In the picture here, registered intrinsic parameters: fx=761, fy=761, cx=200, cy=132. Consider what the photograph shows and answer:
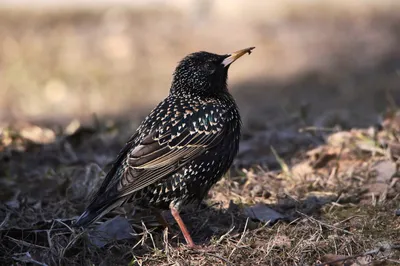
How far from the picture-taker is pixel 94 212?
434 centimetres

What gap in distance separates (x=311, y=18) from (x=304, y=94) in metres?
2.98

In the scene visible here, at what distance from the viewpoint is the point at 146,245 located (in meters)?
4.31

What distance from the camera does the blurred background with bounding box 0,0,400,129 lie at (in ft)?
35.1

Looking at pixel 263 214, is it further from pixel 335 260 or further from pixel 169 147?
pixel 335 260

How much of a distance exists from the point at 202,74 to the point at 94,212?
4.31ft

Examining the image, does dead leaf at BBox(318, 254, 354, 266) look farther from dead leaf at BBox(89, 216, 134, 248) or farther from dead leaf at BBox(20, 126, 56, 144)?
dead leaf at BBox(20, 126, 56, 144)

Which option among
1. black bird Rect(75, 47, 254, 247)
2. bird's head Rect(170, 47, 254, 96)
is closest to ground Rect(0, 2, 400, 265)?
black bird Rect(75, 47, 254, 247)

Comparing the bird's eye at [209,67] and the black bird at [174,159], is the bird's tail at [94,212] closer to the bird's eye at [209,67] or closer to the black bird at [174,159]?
the black bird at [174,159]

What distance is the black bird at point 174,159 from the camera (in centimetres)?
443

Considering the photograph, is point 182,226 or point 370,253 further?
point 182,226

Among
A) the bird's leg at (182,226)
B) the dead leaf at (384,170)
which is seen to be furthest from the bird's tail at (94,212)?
the dead leaf at (384,170)

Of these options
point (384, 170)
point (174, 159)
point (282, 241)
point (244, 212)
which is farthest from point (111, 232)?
point (384, 170)

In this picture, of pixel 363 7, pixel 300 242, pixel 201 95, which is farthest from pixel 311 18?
pixel 300 242

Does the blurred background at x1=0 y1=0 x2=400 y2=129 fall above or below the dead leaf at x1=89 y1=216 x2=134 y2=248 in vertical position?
below
